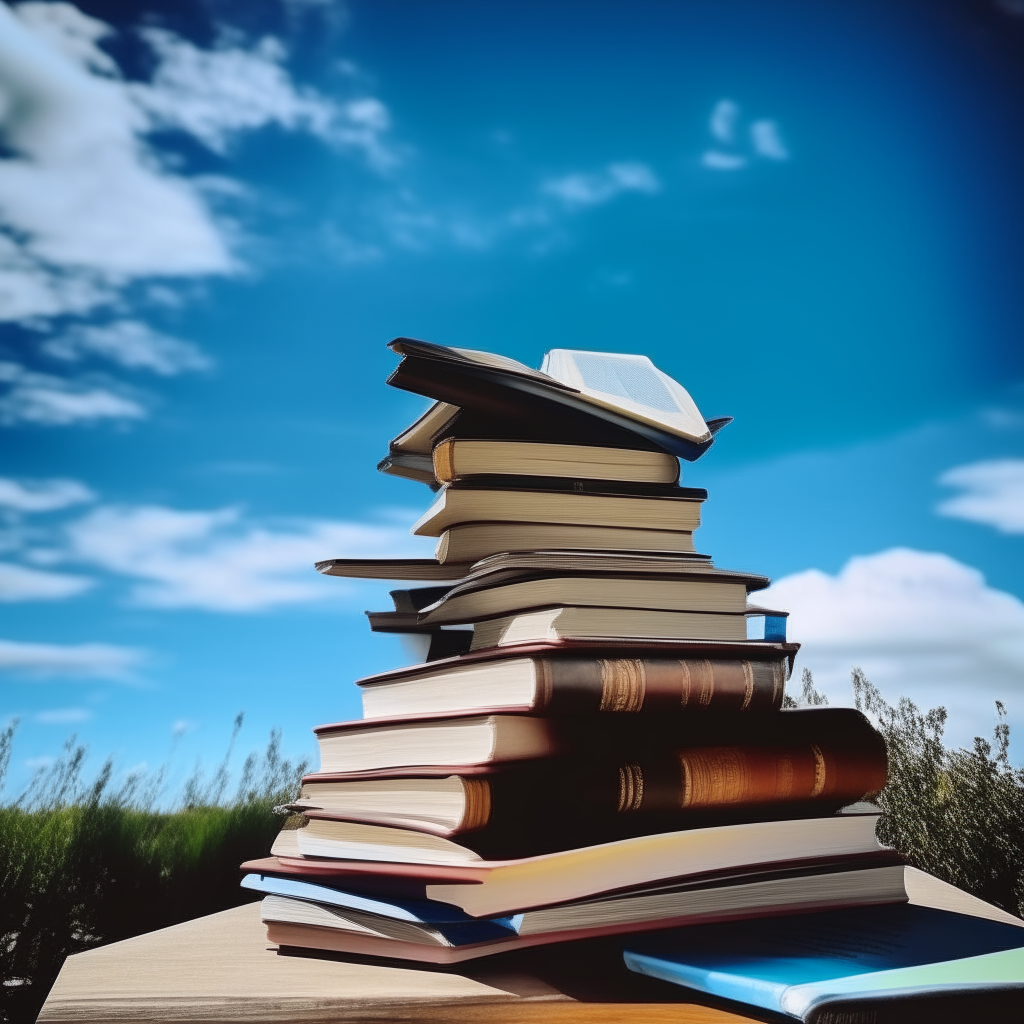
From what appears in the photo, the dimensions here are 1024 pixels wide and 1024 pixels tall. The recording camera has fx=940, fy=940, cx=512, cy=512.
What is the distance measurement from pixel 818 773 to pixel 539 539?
17.7 inches

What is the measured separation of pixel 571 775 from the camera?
102cm

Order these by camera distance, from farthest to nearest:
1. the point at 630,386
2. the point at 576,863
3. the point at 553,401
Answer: the point at 630,386, the point at 553,401, the point at 576,863

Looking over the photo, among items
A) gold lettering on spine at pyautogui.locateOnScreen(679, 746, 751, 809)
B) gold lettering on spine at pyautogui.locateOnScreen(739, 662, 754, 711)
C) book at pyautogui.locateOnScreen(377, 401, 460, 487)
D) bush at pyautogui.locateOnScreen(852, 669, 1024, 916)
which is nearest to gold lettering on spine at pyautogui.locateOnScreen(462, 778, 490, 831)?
gold lettering on spine at pyautogui.locateOnScreen(679, 746, 751, 809)

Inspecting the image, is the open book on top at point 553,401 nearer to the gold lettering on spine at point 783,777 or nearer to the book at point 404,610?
the book at point 404,610

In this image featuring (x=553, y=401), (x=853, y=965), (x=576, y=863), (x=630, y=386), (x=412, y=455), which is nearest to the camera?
(x=853, y=965)

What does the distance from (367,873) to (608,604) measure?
1.36 ft

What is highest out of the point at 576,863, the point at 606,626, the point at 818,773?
the point at 606,626

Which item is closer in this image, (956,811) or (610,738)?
(610,738)

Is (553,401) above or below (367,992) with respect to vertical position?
above

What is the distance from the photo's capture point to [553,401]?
1.21 m

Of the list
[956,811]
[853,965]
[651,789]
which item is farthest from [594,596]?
[956,811]

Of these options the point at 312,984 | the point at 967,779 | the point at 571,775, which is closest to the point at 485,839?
the point at 571,775

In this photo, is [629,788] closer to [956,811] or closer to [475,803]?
[475,803]

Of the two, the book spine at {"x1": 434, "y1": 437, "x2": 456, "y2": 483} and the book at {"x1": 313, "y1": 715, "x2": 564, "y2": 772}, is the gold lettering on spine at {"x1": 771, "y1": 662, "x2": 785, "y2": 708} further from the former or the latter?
the book spine at {"x1": 434, "y1": 437, "x2": 456, "y2": 483}
